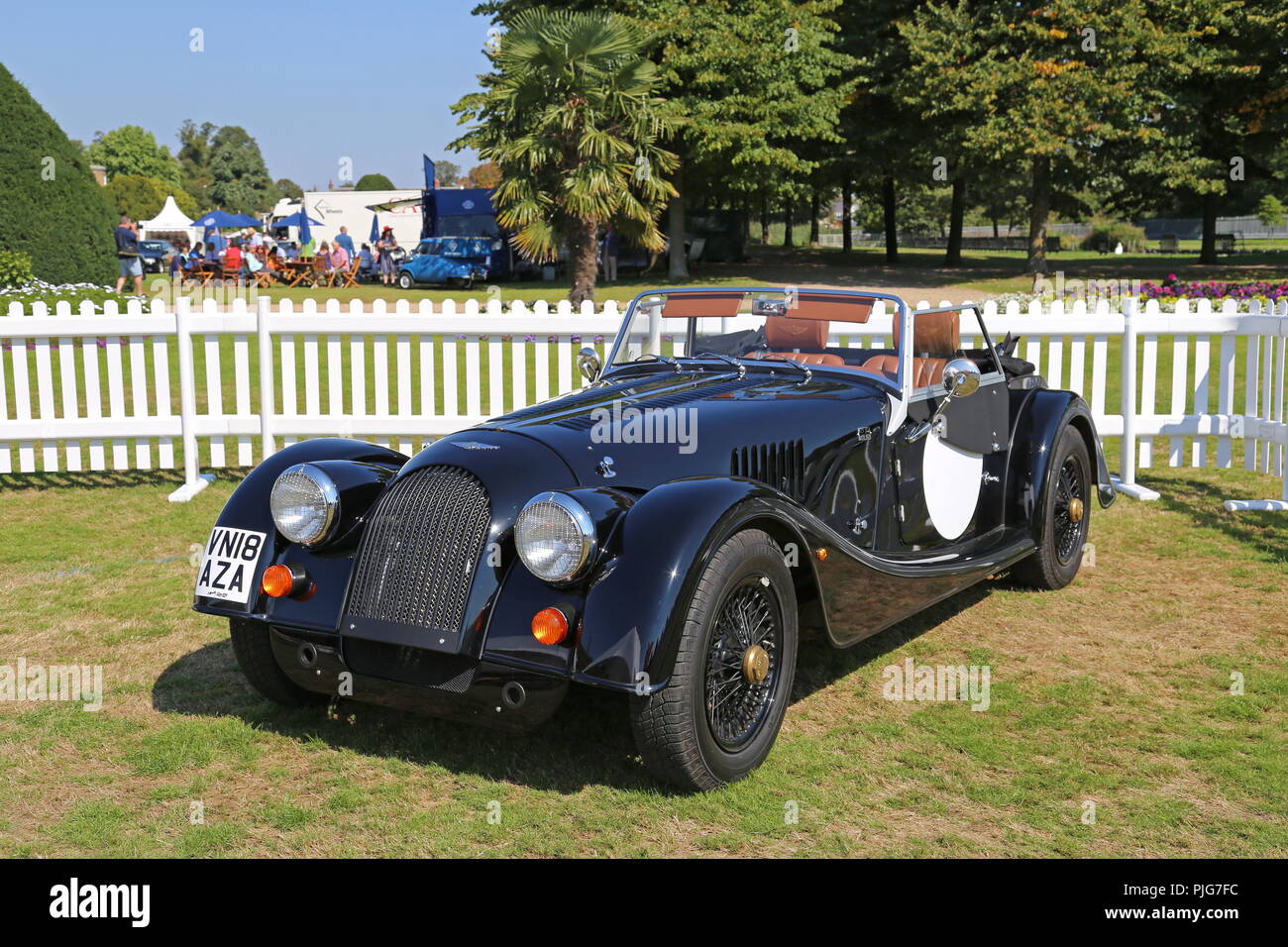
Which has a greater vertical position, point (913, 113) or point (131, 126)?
point (131, 126)

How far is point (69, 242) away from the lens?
2102cm

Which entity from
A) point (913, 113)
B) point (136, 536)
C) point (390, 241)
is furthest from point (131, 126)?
point (136, 536)

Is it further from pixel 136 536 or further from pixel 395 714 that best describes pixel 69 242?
pixel 395 714

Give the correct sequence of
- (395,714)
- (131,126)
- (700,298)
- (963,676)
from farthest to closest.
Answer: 1. (131,126)
2. (700,298)
3. (963,676)
4. (395,714)

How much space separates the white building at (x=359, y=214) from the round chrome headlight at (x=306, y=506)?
45004 mm

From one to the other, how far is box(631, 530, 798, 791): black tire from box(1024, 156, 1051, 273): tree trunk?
30819mm

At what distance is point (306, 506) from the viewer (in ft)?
14.2

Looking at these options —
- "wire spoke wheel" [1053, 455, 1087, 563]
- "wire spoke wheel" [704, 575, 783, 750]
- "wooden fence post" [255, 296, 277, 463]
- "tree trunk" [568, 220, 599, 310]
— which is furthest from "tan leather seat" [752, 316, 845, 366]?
"tree trunk" [568, 220, 599, 310]

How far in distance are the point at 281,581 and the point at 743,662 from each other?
5.64ft

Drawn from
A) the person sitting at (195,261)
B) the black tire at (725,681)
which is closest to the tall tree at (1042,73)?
the person sitting at (195,261)

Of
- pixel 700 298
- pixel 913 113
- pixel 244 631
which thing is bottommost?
pixel 244 631

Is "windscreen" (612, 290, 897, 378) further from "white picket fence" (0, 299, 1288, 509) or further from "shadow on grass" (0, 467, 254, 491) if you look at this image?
"shadow on grass" (0, 467, 254, 491)
